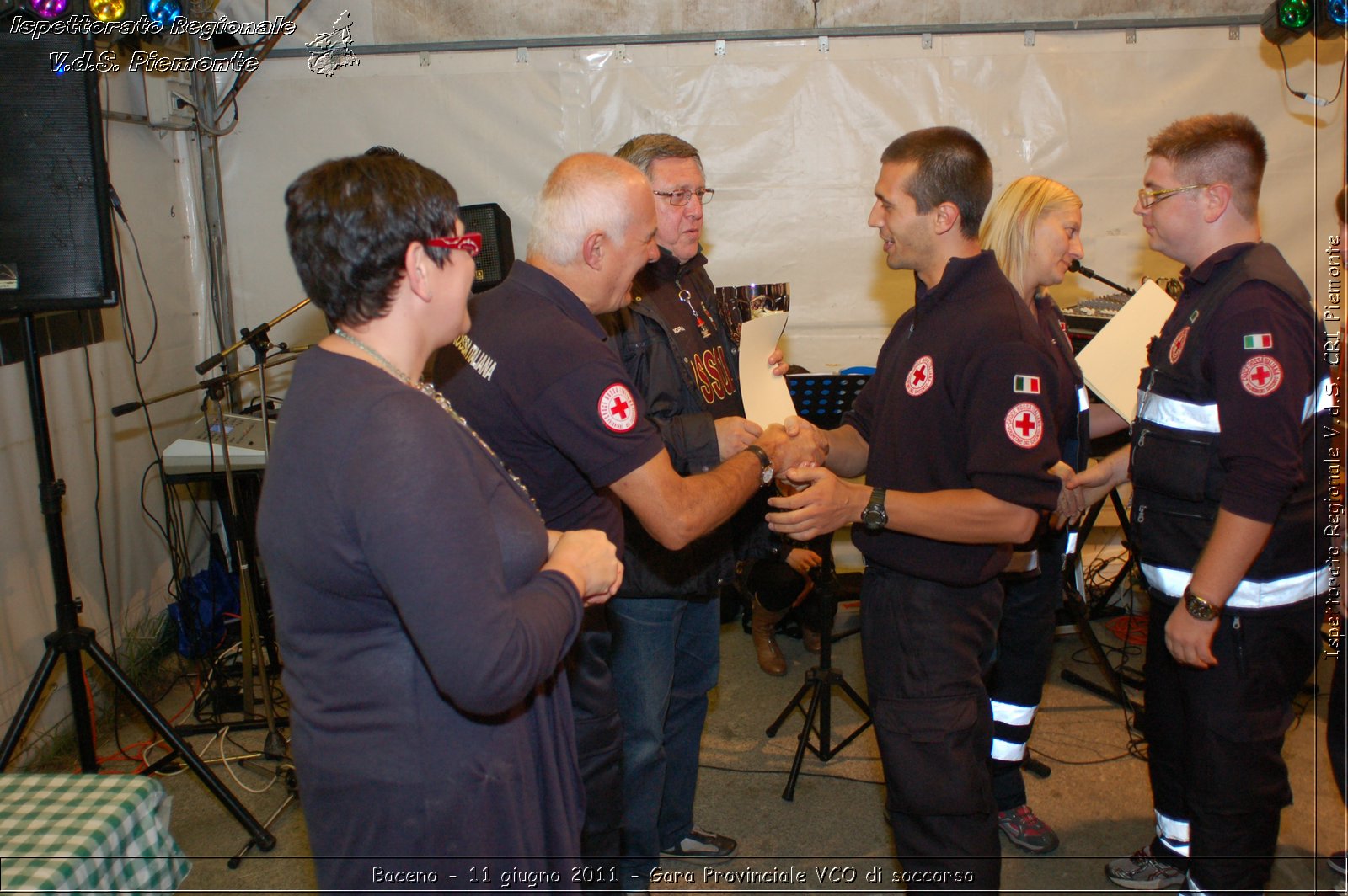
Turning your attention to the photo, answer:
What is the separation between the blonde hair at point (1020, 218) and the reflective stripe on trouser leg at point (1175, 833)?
1.68m

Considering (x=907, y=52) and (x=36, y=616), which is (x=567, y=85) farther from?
(x=36, y=616)

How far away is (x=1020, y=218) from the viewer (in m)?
3.08

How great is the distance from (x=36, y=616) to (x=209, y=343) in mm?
1655

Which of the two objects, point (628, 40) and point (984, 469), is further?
point (628, 40)

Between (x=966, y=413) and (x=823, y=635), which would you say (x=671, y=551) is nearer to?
(x=966, y=413)

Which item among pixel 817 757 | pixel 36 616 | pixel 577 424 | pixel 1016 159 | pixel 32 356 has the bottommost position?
pixel 817 757

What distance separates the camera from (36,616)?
361cm

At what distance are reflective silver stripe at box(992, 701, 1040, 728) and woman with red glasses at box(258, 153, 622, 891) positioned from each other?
1.97m

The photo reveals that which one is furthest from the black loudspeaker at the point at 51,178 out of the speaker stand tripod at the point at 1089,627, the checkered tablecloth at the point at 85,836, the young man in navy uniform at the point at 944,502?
the speaker stand tripod at the point at 1089,627

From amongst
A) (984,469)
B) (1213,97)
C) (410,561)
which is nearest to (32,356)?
(410,561)

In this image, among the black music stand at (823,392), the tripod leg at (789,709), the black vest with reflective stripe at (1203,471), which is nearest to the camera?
the black vest with reflective stripe at (1203,471)

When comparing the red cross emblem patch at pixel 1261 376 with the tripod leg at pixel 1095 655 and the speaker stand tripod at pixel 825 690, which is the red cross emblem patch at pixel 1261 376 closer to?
the speaker stand tripod at pixel 825 690

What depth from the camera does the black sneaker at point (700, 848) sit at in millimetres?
2918

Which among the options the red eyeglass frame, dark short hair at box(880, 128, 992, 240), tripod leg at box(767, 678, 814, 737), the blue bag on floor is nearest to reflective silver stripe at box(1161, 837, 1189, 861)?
tripod leg at box(767, 678, 814, 737)
